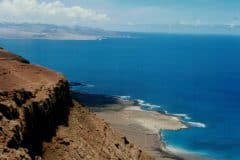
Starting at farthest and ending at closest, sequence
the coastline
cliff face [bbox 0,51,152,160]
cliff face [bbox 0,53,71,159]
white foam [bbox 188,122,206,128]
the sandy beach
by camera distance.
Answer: white foam [bbox 188,122,206,128]
the coastline
the sandy beach
cliff face [bbox 0,51,152,160]
cliff face [bbox 0,53,71,159]

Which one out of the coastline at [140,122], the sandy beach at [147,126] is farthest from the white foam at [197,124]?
the sandy beach at [147,126]

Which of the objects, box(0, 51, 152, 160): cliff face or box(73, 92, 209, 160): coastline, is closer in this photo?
box(0, 51, 152, 160): cliff face

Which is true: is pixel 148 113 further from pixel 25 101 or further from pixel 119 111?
pixel 25 101

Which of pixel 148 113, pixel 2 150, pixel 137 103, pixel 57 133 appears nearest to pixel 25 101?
pixel 57 133

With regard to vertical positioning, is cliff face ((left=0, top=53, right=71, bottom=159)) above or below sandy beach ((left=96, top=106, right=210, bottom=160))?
above

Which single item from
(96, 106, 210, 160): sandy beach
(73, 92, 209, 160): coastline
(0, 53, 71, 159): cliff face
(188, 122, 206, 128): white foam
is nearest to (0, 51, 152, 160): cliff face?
(0, 53, 71, 159): cliff face

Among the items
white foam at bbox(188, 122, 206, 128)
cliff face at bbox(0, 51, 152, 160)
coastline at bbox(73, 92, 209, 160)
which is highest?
cliff face at bbox(0, 51, 152, 160)

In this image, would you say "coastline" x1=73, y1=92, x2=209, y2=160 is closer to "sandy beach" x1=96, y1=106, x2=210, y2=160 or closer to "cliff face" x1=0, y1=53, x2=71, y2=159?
"sandy beach" x1=96, y1=106, x2=210, y2=160

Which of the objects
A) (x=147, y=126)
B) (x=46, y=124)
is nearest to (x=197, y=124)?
(x=147, y=126)
